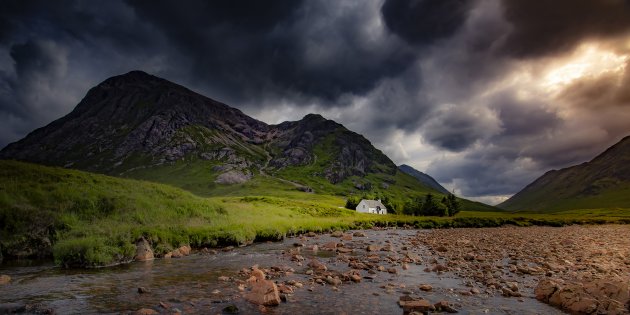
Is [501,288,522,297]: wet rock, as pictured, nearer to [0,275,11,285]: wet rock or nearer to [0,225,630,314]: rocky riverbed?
[0,225,630,314]: rocky riverbed

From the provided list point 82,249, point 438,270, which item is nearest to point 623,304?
point 438,270

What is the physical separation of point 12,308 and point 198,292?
21.3 feet

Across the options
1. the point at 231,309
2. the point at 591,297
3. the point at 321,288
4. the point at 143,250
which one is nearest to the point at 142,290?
the point at 231,309

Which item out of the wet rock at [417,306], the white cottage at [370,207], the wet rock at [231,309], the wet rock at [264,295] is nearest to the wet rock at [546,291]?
the wet rock at [417,306]

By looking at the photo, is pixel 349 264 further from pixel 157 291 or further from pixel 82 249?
pixel 82 249

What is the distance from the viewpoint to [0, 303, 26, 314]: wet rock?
11969 millimetres

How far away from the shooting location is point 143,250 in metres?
24.8

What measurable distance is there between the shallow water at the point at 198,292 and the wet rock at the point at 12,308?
51 cm

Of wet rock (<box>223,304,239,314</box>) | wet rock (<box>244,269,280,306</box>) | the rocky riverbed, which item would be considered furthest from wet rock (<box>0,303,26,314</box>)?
wet rock (<box>244,269,280,306</box>)

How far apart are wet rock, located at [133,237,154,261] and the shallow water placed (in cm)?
277

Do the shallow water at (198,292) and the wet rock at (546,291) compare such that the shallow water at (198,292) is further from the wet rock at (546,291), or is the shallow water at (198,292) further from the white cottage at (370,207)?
the white cottage at (370,207)

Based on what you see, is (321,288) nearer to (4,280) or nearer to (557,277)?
(557,277)

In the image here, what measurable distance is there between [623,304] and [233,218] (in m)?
41.2

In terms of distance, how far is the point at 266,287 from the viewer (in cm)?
1391
